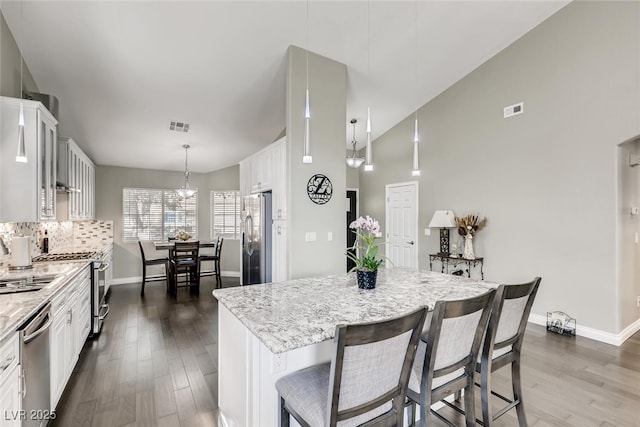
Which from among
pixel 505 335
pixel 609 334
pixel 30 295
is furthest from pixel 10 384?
pixel 609 334

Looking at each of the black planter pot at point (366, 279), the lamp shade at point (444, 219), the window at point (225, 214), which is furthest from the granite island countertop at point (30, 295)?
the lamp shade at point (444, 219)

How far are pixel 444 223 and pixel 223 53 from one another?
3.81 meters

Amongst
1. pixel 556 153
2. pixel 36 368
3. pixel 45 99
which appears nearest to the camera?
pixel 36 368

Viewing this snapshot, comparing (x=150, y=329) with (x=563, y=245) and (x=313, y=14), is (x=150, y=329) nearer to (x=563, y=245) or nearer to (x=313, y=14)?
(x=313, y=14)

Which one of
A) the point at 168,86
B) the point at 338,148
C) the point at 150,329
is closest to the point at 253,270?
the point at 150,329

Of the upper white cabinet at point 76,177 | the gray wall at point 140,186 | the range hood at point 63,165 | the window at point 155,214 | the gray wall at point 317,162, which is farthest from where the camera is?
the window at point 155,214

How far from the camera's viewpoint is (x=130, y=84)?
3486 millimetres

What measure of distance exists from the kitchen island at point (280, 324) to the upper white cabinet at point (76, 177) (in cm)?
294

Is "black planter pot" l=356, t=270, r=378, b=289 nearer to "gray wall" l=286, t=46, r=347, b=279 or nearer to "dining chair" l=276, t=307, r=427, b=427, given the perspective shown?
"dining chair" l=276, t=307, r=427, b=427

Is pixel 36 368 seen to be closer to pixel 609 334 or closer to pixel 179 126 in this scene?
pixel 179 126

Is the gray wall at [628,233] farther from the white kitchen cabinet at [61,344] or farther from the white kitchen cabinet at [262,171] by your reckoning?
the white kitchen cabinet at [61,344]

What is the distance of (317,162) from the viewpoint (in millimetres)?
3807

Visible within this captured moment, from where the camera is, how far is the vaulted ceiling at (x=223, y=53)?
9.03ft

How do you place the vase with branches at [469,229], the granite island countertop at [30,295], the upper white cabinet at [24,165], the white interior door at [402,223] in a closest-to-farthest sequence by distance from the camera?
the granite island countertop at [30,295] → the upper white cabinet at [24,165] → the vase with branches at [469,229] → the white interior door at [402,223]
